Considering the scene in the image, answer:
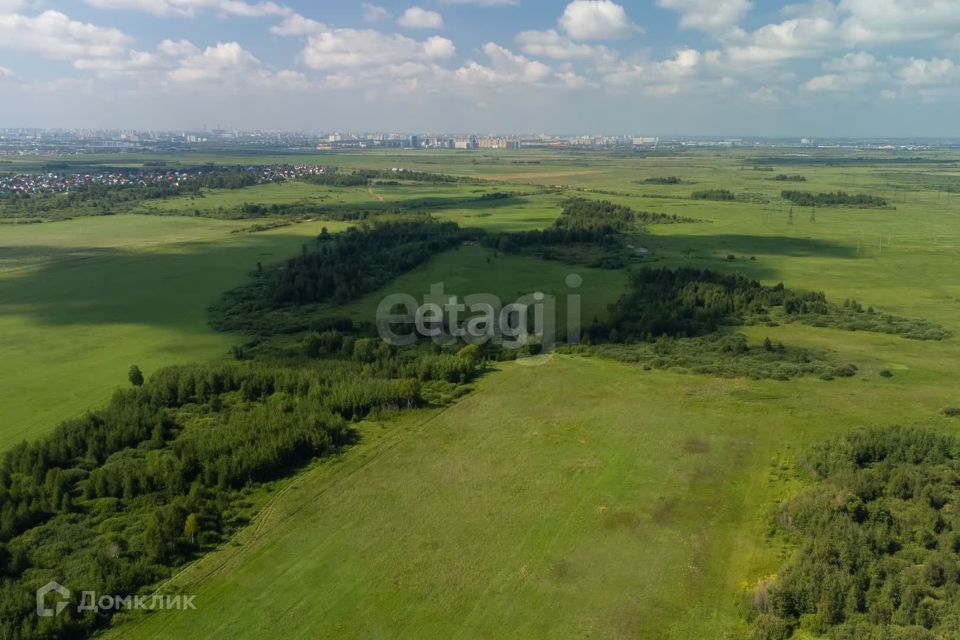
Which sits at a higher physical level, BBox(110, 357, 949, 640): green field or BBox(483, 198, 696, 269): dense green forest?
BBox(483, 198, 696, 269): dense green forest

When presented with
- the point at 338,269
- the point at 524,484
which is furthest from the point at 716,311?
the point at 338,269

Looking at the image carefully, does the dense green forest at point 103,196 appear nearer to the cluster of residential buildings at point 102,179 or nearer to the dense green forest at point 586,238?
the cluster of residential buildings at point 102,179

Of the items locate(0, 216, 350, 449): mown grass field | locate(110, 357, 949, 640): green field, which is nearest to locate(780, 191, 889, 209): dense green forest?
locate(0, 216, 350, 449): mown grass field

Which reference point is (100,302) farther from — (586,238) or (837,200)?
(837,200)

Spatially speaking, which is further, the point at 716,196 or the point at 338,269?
the point at 716,196

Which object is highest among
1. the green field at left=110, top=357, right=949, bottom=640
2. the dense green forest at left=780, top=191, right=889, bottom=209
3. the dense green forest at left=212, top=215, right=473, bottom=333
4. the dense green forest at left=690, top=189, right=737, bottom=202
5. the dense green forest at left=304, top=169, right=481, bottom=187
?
the dense green forest at left=304, top=169, right=481, bottom=187

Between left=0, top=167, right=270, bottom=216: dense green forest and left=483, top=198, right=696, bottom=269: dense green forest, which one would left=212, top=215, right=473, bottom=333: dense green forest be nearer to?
left=483, top=198, right=696, bottom=269: dense green forest
